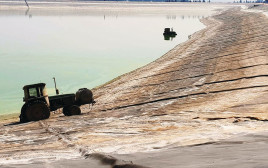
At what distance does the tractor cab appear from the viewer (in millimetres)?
18469

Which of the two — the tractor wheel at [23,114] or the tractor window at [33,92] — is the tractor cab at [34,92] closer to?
the tractor window at [33,92]

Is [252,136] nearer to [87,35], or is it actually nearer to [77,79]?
[77,79]

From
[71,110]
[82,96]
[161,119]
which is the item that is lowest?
[71,110]

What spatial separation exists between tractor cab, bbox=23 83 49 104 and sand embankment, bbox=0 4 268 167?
1.53 metres

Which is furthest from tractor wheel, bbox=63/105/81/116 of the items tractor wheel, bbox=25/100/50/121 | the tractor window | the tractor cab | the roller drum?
the tractor window

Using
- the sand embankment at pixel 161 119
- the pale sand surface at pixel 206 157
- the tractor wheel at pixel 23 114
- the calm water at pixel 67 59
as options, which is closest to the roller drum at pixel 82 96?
the sand embankment at pixel 161 119

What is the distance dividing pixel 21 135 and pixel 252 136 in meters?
9.09

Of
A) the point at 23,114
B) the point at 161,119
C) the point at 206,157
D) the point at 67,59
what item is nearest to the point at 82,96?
the point at 23,114

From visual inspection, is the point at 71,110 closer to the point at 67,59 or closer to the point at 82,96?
the point at 82,96

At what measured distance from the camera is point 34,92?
18.6m

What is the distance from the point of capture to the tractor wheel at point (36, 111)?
18359 mm

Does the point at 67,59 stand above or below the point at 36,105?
above

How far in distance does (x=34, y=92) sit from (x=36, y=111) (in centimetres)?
100

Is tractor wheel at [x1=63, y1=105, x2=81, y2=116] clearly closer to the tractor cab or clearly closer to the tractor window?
the tractor cab
